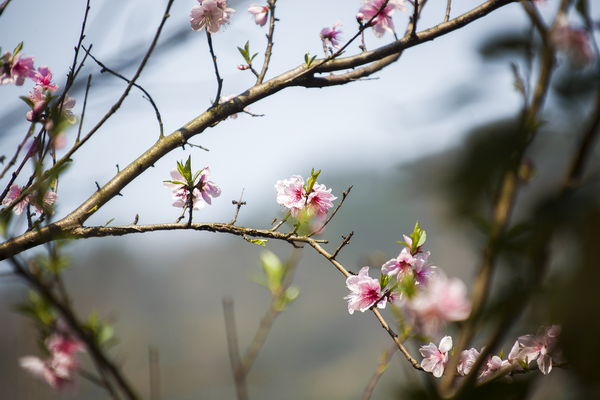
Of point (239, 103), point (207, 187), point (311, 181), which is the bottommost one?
point (311, 181)

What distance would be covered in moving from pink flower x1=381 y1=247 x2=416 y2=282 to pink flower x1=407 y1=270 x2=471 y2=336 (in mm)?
570

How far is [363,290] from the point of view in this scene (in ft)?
3.43

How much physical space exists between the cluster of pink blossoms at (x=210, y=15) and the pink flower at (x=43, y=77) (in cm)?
55

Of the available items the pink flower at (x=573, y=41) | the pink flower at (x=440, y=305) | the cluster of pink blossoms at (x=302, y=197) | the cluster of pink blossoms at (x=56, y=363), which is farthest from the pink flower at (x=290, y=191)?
the pink flower at (x=573, y=41)

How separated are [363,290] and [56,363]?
0.81 meters

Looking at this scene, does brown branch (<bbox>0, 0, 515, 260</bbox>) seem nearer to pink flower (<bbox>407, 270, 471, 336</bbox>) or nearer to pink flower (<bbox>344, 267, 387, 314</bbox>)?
pink flower (<bbox>344, 267, 387, 314</bbox>)

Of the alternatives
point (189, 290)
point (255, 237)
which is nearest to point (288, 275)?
point (255, 237)

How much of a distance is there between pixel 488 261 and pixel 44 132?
1.05 m

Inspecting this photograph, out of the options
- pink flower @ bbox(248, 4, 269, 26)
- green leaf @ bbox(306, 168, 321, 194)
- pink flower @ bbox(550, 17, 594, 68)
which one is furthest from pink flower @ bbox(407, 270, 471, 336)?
pink flower @ bbox(248, 4, 269, 26)

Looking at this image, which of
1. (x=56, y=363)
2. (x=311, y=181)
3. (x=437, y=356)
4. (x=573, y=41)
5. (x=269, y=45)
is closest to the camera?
(x=573, y=41)

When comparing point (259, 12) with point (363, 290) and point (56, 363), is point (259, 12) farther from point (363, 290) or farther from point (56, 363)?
point (56, 363)

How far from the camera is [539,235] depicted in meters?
0.24

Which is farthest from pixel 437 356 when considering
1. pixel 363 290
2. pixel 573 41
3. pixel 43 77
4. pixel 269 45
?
pixel 43 77

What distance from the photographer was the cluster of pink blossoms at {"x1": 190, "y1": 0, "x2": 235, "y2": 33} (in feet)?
4.08
